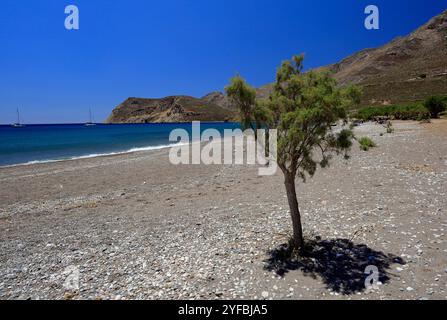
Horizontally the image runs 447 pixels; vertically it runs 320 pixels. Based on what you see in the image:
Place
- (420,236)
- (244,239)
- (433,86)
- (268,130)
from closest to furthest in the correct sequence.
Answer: (268,130), (420,236), (244,239), (433,86)

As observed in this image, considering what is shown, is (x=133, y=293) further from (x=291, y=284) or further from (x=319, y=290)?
(x=319, y=290)

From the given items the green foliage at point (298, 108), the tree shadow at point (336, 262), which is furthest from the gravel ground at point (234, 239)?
the green foliage at point (298, 108)

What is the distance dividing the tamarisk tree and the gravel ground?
2.50 m

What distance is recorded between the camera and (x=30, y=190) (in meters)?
19.4

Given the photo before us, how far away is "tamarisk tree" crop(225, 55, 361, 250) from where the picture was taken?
6.38 m

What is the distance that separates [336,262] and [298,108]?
13.0 ft

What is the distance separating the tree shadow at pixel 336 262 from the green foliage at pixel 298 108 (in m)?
2.22

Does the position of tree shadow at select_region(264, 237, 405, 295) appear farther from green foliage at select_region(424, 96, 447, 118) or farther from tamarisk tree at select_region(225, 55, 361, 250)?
green foliage at select_region(424, 96, 447, 118)

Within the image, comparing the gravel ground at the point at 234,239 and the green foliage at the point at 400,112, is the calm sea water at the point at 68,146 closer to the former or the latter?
the gravel ground at the point at 234,239

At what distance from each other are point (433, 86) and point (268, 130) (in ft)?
286

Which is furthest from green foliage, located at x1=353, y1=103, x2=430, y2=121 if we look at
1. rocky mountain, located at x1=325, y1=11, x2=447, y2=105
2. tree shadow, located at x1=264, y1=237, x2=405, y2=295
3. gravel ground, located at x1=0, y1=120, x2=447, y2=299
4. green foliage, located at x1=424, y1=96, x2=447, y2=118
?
tree shadow, located at x1=264, y1=237, x2=405, y2=295

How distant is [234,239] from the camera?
9078 millimetres

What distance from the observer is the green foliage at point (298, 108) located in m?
6.37

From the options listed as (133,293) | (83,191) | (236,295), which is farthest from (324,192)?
(83,191)
